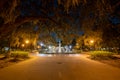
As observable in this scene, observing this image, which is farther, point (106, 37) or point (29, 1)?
point (106, 37)

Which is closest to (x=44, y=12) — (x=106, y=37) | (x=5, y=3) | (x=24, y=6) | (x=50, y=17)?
(x=50, y=17)

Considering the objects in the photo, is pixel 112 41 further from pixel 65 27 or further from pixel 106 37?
pixel 65 27

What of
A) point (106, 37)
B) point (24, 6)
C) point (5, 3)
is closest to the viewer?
point (5, 3)

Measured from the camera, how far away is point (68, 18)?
1567 centimetres

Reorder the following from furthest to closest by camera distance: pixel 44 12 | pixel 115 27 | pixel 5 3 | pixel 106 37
→ pixel 106 37 < pixel 115 27 < pixel 44 12 < pixel 5 3

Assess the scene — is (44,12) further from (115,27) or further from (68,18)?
(115,27)

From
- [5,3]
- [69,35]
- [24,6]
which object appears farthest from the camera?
[69,35]

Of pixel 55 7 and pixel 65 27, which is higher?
pixel 55 7

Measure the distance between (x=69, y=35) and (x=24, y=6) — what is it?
4.63 meters

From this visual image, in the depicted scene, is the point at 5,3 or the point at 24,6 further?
the point at 24,6

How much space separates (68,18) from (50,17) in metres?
1.30

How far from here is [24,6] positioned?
1398 centimetres

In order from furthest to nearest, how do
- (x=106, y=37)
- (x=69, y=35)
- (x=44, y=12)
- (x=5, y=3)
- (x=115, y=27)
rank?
1. (x=106, y=37)
2. (x=115, y=27)
3. (x=69, y=35)
4. (x=44, y=12)
5. (x=5, y=3)

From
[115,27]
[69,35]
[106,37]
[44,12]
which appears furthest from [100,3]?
[106,37]
